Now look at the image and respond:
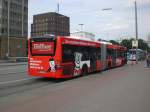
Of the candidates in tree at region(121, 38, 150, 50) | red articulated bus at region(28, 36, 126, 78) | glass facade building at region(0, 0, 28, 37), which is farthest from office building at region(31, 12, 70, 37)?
tree at region(121, 38, 150, 50)

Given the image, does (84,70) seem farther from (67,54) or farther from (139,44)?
(139,44)

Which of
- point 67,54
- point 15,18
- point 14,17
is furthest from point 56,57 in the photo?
point 15,18

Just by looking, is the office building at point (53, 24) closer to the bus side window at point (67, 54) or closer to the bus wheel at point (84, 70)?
the bus wheel at point (84, 70)

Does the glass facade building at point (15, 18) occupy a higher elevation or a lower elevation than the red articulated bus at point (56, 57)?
higher

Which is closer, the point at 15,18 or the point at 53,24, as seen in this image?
the point at 53,24

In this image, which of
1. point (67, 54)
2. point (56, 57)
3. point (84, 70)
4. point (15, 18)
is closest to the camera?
point (56, 57)

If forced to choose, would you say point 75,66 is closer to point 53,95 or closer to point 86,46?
point 86,46

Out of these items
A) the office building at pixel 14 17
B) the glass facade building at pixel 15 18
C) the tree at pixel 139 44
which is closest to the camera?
the office building at pixel 14 17

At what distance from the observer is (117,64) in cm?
3559

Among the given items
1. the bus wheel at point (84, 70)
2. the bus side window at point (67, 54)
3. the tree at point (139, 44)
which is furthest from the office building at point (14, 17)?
the bus side window at point (67, 54)

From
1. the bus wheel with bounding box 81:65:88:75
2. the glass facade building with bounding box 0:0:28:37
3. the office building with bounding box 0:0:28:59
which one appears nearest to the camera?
the bus wheel with bounding box 81:65:88:75

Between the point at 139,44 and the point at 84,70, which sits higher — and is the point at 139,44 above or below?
above

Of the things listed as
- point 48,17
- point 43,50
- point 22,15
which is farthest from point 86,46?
point 22,15

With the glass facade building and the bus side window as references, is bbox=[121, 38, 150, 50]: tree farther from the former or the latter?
the bus side window
